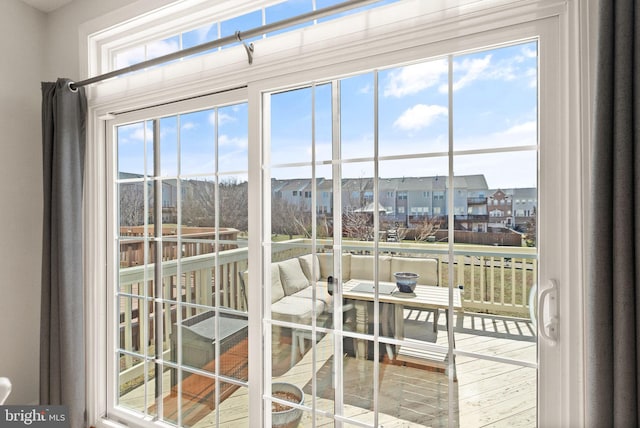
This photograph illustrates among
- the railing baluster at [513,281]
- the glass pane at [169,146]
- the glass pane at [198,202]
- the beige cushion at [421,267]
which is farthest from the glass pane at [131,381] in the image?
the railing baluster at [513,281]

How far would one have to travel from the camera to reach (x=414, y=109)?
4.19 ft

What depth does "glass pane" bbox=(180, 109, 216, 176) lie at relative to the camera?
1758mm

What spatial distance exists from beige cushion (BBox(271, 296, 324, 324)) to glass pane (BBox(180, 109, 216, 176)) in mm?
765

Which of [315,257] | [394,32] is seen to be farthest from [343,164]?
[394,32]

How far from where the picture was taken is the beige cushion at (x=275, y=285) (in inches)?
61.0

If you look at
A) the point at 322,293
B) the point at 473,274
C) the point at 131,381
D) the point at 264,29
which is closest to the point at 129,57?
the point at 264,29

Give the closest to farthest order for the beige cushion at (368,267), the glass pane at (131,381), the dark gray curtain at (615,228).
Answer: the dark gray curtain at (615,228)
the beige cushion at (368,267)
the glass pane at (131,381)

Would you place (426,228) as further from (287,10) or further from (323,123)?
(287,10)

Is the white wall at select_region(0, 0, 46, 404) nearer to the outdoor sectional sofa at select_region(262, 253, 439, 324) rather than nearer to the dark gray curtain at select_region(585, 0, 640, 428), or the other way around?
the outdoor sectional sofa at select_region(262, 253, 439, 324)

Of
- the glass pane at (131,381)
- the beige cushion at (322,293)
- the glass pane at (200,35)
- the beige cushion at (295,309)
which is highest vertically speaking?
the glass pane at (200,35)

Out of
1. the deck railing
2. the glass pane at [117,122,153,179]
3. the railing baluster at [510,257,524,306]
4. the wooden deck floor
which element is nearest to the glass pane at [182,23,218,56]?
the glass pane at [117,122,153,179]

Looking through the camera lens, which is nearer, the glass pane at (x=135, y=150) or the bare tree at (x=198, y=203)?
the bare tree at (x=198, y=203)

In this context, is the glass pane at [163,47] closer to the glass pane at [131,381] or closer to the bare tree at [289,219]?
the bare tree at [289,219]

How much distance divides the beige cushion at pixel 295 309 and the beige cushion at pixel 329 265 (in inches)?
5.1
